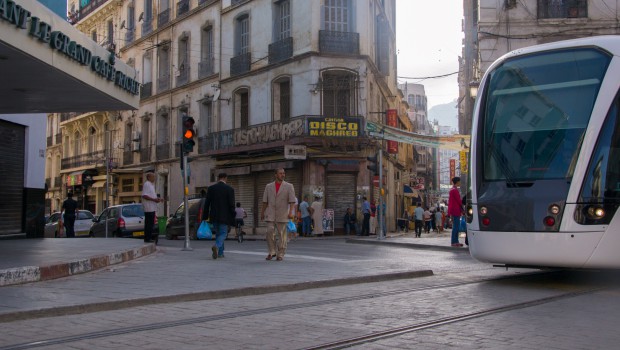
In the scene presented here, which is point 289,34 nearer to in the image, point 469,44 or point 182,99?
point 182,99

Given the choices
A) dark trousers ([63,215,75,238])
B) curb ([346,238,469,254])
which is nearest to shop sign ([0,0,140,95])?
dark trousers ([63,215,75,238])

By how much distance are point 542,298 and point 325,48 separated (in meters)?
23.1

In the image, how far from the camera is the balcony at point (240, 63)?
33688 millimetres

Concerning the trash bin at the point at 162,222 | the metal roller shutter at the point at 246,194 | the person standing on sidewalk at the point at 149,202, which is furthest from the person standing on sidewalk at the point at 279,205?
the metal roller shutter at the point at 246,194

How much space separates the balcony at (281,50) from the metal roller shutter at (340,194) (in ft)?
19.9

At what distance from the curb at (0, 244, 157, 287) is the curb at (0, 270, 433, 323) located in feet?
7.09

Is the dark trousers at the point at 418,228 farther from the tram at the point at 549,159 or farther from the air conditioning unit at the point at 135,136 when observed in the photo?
the air conditioning unit at the point at 135,136

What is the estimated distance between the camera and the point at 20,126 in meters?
18.4

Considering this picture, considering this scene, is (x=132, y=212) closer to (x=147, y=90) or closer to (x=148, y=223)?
(x=148, y=223)

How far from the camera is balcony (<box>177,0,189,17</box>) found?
39.3 metres

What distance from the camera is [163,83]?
41.6 m

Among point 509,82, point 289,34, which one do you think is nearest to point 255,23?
point 289,34

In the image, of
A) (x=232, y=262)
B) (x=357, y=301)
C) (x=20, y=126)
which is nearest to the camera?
(x=357, y=301)

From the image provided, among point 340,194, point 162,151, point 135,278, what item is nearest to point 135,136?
point 162,151
